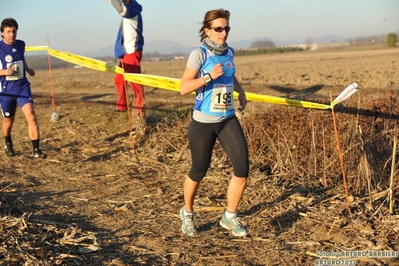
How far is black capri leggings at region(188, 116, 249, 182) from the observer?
4809 mm

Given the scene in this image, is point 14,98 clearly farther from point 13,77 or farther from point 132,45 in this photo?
point 132,45

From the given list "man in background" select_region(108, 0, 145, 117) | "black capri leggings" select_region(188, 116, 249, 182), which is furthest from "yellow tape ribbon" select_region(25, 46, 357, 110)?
"black capri leggings" select_region(188, 116, 249, 182)

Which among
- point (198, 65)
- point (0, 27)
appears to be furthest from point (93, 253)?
point (0, 27)

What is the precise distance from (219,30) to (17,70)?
4401mm

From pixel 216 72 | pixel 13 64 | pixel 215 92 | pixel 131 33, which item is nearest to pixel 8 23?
pixel 13 64

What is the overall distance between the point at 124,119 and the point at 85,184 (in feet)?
9.83

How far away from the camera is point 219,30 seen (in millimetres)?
4711

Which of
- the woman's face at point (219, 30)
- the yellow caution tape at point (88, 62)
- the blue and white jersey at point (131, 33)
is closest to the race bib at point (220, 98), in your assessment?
the woman's face at point (219, 30)

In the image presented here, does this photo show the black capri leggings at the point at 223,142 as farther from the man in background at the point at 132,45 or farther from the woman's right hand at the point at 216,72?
the man in background at the point at 132,45

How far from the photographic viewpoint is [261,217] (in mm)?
5395

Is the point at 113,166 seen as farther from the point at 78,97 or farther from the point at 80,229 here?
the point at 78,97

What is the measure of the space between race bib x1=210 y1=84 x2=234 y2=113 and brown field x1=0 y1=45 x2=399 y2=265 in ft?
3.87

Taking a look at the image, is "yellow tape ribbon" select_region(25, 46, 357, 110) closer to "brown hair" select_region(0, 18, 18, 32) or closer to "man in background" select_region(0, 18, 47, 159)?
"man in background" select_region(0, 18, 47, 159)

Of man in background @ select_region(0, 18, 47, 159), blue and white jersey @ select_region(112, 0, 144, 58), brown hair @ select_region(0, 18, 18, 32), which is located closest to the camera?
brown hair @ select_region(0, 18, 18, 32)
